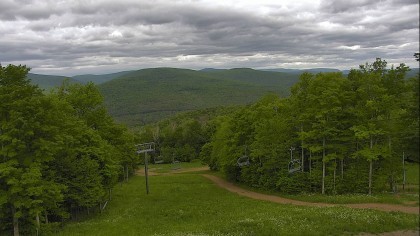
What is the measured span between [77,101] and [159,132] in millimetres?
88517

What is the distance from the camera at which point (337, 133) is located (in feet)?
125

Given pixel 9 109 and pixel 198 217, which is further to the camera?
pixel 198 217

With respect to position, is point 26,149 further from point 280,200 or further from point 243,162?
point 243,162

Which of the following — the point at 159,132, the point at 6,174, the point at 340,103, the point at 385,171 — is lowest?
the point at 159,132

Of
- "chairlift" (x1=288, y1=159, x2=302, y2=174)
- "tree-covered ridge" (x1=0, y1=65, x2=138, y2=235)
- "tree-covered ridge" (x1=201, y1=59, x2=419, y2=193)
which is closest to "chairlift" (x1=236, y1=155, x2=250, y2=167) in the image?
"tree-covered ridge" (x1=201, y1=59, x2=419, y2=193)

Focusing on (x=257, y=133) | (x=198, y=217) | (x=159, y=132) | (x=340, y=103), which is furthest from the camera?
(x=159, y=132)

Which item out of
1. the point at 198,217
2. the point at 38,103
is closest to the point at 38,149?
the point at 38,103

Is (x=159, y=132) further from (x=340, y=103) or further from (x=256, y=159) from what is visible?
(x=340, y=103)

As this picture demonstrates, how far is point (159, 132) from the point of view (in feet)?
411

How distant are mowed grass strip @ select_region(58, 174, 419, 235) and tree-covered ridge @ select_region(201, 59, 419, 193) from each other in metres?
7.17

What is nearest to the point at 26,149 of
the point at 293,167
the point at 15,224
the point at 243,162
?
the point at 15,224

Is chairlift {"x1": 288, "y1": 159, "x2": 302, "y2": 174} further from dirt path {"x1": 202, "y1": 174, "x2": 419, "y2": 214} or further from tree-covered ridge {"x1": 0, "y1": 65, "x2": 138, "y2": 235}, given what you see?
tree-covered ridge {"x1": 0, "y1": 65, "x2": 138, "y2": 235}

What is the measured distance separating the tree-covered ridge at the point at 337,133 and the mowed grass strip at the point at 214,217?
7168 mm

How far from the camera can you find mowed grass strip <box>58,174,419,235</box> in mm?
19859
